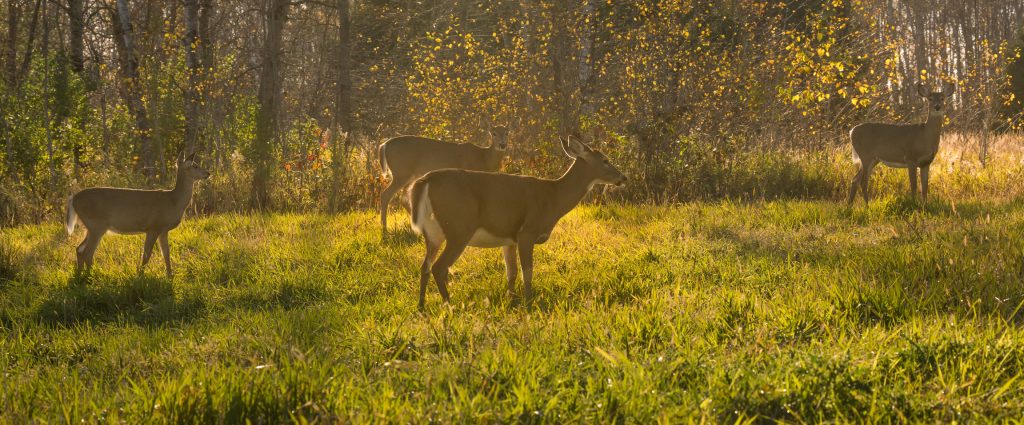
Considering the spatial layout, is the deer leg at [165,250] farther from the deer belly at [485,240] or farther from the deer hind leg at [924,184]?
the deer hind leg at [924,184]

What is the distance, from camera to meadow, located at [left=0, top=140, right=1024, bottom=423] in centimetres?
322

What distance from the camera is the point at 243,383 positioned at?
3.31 m

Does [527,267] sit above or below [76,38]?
below

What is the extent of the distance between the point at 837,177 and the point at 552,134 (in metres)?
4.26

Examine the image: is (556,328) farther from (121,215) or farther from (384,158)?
(384,158)

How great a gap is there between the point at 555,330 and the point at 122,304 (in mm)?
3506

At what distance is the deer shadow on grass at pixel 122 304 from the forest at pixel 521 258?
0.03m

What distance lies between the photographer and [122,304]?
5922 mm

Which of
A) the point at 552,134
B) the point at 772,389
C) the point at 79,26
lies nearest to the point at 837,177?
the point at 552,134

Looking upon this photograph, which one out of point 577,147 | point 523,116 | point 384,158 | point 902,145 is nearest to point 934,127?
point 902,145

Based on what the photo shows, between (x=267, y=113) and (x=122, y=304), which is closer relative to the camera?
(x=122, y=304)

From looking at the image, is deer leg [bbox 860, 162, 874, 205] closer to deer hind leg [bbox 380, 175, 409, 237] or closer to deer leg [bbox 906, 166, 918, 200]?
deer leg [bbox 906, 166, 918, 200]

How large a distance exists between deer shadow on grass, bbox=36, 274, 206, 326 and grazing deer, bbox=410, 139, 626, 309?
172 centimetres

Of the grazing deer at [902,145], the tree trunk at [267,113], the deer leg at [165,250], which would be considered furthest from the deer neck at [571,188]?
the tree trunk at [267,113]
